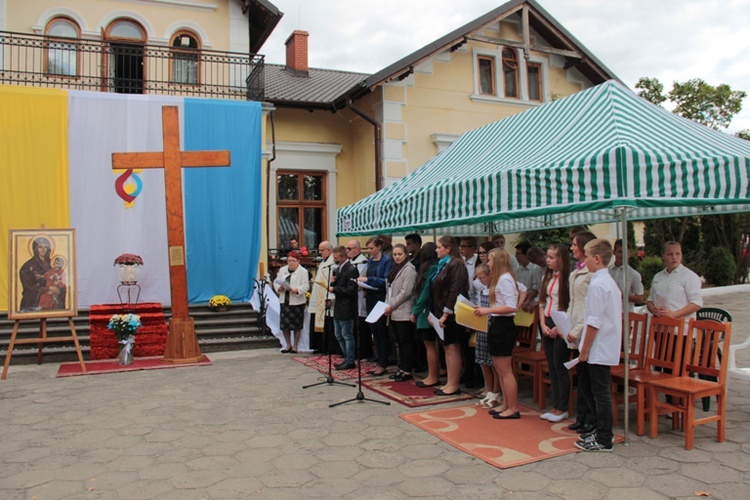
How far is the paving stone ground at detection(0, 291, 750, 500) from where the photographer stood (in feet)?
12.7

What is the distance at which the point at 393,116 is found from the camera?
1334 cm

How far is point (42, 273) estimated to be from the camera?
26.7 ft

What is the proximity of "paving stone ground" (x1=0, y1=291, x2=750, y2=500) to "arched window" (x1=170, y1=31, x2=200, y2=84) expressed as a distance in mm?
7972

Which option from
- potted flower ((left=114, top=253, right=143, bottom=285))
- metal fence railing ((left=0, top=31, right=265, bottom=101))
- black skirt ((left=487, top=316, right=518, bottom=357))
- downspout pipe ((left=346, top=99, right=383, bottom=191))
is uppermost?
metal fence railing ((left=0, top=31, right=265, bottom=101))

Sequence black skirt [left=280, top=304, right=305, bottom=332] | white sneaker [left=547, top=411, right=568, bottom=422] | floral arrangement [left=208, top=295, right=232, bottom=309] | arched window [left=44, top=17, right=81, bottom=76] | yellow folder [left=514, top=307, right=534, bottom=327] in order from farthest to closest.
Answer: arched window [left=44, top=17, right=81, bottom=76], floral arrangement [left=208, top=295, right=232, bottom=309], black skirt [left=280, top=304, right=305, bottom=332], yellow folder [left=514, top=307, right=534, bottom=327], white sneaker [left=547, top=411, right=568, bottom=422]

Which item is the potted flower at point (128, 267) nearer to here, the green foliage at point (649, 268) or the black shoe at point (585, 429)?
the black shoe at point (585, 429)

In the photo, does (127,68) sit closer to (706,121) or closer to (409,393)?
(409,393)

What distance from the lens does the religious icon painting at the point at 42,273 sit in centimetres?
795

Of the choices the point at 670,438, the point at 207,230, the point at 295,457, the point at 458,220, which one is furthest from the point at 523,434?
the point at 207,230

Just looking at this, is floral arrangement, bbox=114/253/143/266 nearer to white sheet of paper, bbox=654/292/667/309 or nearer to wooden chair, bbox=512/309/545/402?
wooden chair, bbox=512/309/545/402

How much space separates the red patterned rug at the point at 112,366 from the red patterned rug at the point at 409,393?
9.63 feet

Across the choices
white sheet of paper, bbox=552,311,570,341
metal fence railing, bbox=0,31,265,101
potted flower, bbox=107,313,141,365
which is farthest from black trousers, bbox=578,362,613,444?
metal fence railing, bbox=0,31,265,101

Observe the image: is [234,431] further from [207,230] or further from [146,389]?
[207,230]

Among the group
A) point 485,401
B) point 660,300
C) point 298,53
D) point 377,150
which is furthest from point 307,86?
point 660,300
